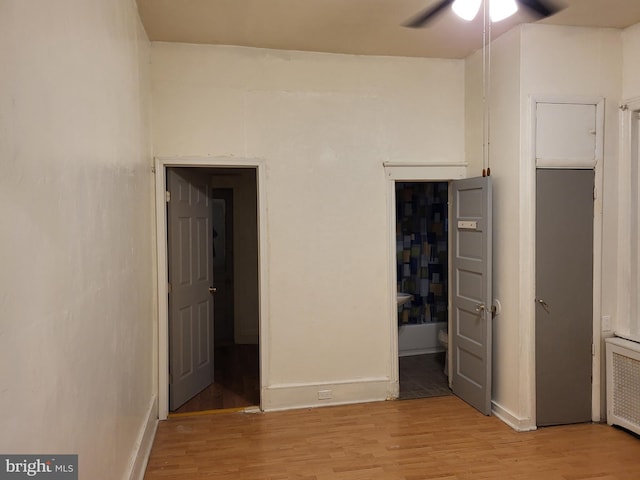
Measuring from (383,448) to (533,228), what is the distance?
6.48 ft

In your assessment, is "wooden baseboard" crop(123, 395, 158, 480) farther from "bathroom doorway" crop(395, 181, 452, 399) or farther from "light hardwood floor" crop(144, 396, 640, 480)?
"bathroom doorway" crop(395, 181, 452, 399)

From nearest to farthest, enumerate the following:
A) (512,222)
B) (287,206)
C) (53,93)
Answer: (53,93), (512,222), (287,206)

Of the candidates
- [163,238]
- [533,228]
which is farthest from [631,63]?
[163,238]

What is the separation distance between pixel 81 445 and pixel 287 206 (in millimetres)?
2751

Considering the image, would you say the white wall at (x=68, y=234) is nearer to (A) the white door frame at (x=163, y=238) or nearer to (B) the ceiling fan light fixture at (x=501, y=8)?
(A) the white door frame at (x=163, y=238)

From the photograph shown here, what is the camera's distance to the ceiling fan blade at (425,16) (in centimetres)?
284

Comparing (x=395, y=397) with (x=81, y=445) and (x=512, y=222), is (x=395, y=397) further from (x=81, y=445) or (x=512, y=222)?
(x=81, y=445)

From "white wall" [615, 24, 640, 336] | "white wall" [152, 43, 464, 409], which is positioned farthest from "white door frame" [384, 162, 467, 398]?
"white wall" [615, 24, 640, 336]

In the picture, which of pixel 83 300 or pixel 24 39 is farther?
pixel 83 300

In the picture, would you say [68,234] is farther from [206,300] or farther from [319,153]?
[206,300]

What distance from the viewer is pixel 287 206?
4156 mm

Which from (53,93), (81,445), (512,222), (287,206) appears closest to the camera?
(53,93)

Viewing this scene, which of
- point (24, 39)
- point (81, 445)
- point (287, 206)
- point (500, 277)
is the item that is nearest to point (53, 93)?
point (24, 39)

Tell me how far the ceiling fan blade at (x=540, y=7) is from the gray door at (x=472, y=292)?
1229mm
